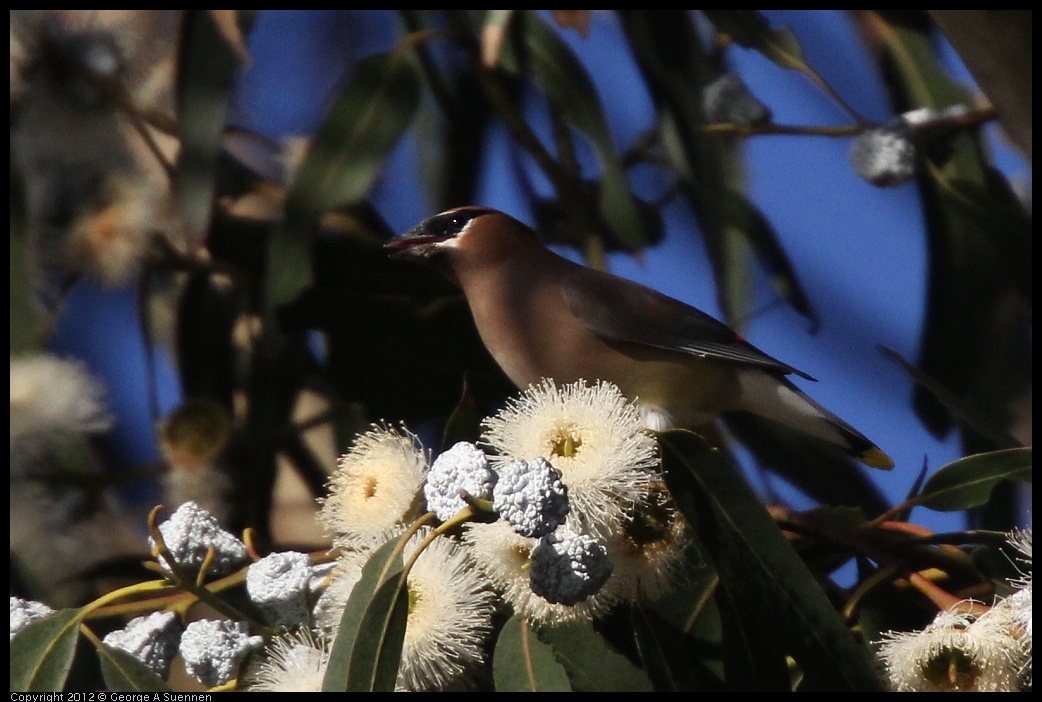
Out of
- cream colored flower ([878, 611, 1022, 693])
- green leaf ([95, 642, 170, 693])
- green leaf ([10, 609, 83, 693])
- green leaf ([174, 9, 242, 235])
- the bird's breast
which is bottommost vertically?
cream colored flower ([878, 611, 1022, 693])

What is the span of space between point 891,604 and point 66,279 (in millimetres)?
2205

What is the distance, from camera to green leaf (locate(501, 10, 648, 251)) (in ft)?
9.97

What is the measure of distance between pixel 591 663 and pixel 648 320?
1168 millimetres

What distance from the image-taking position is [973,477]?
1.73 metres

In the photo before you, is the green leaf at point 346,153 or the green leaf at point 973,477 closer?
the green leaf at point 973,477

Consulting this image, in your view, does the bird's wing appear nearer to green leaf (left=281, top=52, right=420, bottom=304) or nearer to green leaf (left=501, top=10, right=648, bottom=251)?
green leaf (left=501, top=10, right=648, bottom=251)

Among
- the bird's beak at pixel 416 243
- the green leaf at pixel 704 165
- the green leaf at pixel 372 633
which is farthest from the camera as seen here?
the green leaf at pixel 704 165

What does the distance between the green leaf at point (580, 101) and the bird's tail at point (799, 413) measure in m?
0.54

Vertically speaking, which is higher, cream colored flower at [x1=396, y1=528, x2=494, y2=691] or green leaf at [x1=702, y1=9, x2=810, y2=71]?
green leaf at [x1=702, y1=9, x2=810, y2=71]

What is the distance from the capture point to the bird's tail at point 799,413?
108 inches

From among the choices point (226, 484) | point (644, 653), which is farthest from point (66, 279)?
point (644, 653)

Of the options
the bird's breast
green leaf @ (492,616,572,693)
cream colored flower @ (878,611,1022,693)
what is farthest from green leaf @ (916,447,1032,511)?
the bird's breast

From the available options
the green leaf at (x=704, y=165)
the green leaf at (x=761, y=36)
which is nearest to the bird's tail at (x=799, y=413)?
the green leaf at (x=704, y=165)

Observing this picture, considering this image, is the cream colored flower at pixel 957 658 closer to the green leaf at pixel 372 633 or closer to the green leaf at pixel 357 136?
the green leaf at pixel 372 633
